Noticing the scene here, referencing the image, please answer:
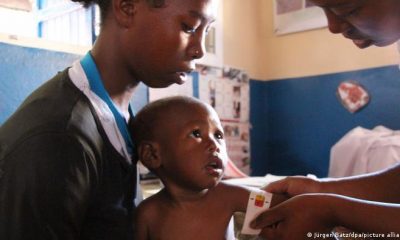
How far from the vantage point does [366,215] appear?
701mm

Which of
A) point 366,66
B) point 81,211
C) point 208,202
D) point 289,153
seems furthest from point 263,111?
point 81,211

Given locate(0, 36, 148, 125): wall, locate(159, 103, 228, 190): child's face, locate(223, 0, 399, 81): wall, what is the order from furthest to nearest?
locate(223, 0, 399, 81): wall → locate(0, 36, 148, 125): wall → locate(159, 103, 228, 190): child's face

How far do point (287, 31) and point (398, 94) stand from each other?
710 millimetres

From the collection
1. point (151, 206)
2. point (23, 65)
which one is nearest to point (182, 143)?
point (151, 206)

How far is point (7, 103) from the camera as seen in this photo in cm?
131

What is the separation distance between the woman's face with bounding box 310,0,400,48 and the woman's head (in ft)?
0.76

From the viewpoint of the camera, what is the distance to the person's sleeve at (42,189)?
53 cm

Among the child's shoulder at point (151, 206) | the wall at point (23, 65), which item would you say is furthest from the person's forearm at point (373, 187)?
the wall at point (23, 65)

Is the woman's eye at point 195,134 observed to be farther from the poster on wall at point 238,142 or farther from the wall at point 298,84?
the wall at point 298,84

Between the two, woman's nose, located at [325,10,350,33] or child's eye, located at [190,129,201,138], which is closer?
woman's nose, located at [325,10,350,33]

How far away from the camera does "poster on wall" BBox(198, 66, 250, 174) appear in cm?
206

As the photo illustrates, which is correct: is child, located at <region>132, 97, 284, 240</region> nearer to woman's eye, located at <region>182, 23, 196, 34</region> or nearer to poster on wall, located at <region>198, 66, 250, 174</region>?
woman's eye, located at <region>182, 23, 196, 34</region>

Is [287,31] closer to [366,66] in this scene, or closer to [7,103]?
[366,66]

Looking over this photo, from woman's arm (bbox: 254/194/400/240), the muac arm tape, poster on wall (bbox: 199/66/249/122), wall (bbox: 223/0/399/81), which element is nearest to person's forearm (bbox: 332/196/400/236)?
woman's arm (bbox: 254/194/400/240)
